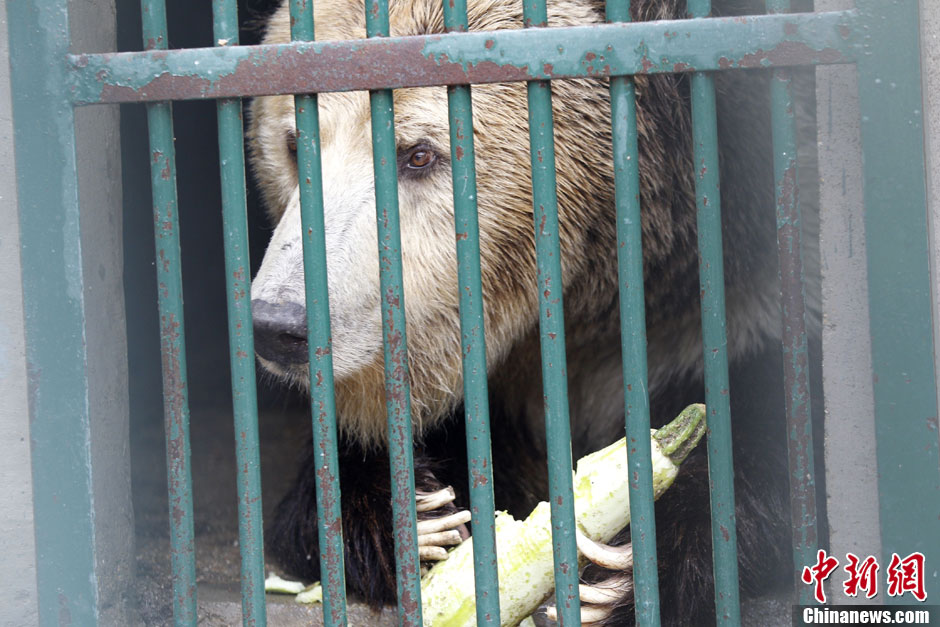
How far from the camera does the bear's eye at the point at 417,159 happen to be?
2.60 metres

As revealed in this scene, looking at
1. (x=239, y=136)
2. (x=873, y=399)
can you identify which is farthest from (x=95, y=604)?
(x=873, y=399)

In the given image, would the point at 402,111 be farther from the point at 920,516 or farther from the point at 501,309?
the point at 920,516

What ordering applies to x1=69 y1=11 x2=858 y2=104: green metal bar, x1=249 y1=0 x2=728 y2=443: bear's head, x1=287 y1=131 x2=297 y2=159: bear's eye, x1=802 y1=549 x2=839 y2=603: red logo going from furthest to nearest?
x1=287 y1=131 x2=297 y2=159: bear's eye, x1=249 y1=0 x2=728 y2=443: bear's head, x1=802 y1=549 x2=839 y2=603: red logo, x1=69 y1=11 x2=858 y2=104: green metal bar

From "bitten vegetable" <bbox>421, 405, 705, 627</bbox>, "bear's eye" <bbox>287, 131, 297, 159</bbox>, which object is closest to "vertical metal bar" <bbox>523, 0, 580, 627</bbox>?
"bitten vegetable" <bbox>421, 405, 705, 627</bbox>

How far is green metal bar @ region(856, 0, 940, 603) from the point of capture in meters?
1.74

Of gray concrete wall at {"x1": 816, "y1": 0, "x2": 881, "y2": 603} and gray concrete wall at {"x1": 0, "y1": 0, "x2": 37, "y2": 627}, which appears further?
gray concrete wall at {"x1": 0, "y1": 0, "x2": 37, "y2": 627}

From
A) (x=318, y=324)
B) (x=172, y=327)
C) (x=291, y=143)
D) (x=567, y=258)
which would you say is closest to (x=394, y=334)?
(x=318, y=324)

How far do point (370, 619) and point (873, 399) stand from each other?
1549mm

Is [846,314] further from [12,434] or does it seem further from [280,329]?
[12,434]

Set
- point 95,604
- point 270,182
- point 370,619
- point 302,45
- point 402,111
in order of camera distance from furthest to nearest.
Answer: point 270,182 → point 370,619 → point 402,111 → point 95,604 → point 302,45

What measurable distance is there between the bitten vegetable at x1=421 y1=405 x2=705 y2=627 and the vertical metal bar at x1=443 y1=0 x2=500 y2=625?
39cm

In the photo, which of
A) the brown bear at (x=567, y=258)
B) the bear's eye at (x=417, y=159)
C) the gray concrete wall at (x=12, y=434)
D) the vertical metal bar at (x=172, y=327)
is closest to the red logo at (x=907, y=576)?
the brown bear at (x=567, y=258)

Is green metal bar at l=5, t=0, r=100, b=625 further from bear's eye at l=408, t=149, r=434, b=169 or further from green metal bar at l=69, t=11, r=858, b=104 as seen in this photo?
bear's eye at l=408, t=149, r=434, b=169

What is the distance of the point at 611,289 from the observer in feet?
9.52
